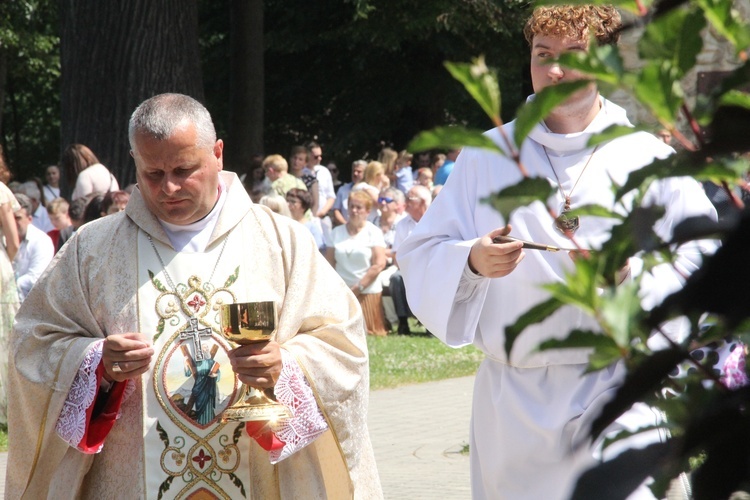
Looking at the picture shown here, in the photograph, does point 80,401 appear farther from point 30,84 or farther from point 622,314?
point 30,84

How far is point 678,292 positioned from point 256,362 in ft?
8.33

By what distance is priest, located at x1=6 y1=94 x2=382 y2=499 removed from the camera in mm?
3686

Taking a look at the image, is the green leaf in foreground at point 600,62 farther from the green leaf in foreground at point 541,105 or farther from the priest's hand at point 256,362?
the priest's hand at point 256,362

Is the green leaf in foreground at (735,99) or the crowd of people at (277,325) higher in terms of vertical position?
→ the green leaf in foreground at (735,99)

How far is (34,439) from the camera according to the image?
3789 millimetres

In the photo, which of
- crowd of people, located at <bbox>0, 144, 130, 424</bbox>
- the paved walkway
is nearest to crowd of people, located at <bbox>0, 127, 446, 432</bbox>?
crowd of people, located at <bbox>0, 144, 130, 424</bbox>

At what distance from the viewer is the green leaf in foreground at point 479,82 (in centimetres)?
121

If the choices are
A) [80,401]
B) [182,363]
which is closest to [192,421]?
[182,363]

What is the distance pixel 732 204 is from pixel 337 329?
9.00 feet

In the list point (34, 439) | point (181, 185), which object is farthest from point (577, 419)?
point (34, 439)

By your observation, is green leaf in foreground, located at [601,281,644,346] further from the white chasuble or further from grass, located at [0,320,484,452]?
grass, located at [0,320,484,452]

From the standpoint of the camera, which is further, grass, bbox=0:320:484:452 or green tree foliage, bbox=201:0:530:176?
green tree foliage, bbox=201:0:530:176

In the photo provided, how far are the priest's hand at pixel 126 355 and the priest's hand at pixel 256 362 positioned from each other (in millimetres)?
266

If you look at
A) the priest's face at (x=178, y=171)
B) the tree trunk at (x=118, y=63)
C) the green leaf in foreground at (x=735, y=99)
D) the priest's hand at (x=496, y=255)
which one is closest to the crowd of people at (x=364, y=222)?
the tree trunk at (x=118, y=63)
